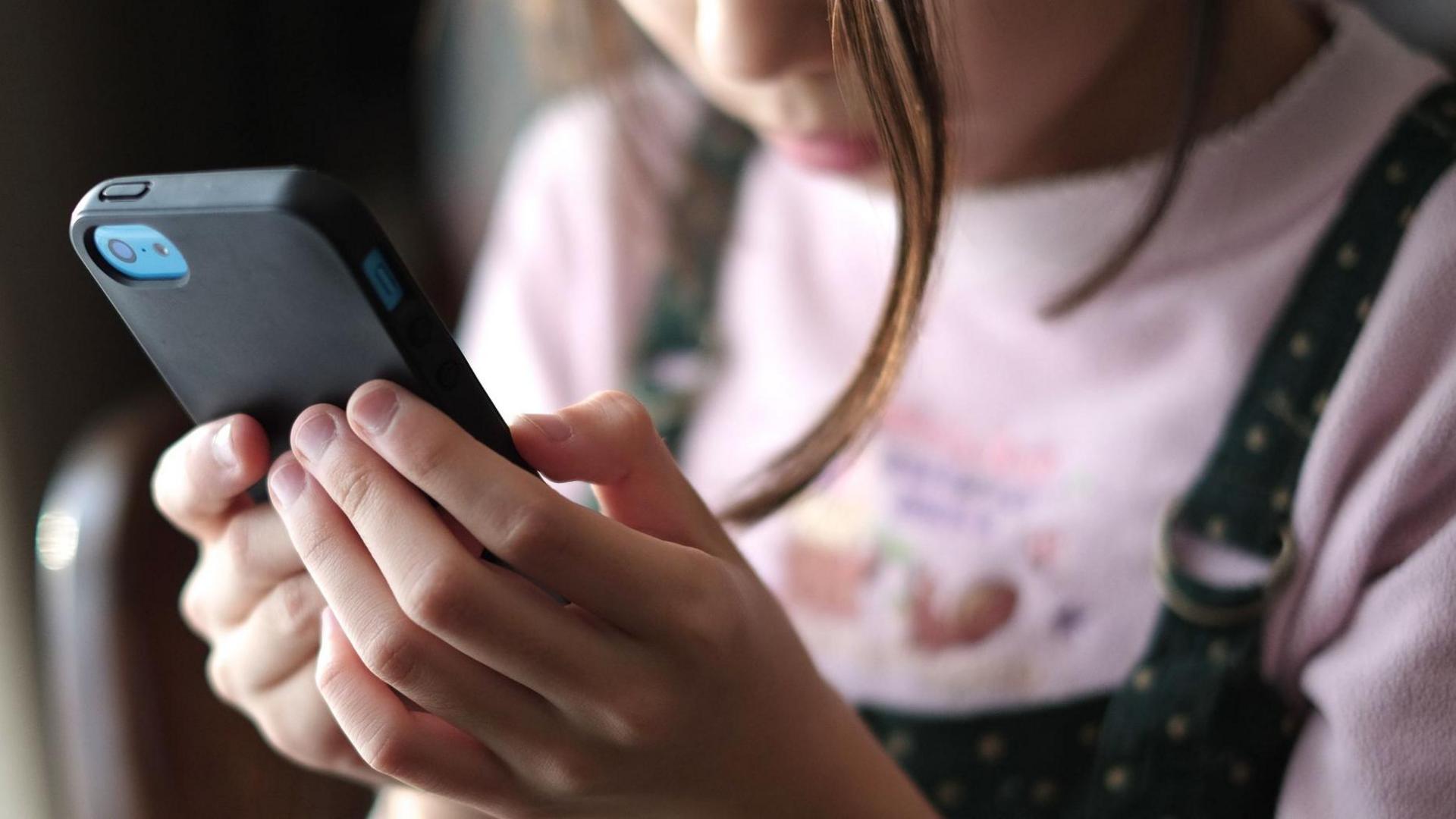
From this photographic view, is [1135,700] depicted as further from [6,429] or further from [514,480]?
[6,429]

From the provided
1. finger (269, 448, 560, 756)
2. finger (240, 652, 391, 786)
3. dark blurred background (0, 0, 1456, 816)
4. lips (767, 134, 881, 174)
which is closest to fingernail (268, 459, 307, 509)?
finger (269, 448, 560, 756)

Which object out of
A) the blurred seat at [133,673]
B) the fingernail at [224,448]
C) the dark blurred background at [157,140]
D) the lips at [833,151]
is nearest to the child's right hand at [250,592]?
the fingernail at [224,448]

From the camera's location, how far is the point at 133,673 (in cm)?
58

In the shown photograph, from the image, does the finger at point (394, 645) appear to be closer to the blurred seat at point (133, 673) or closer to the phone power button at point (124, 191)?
the phone power button at point (124, 191)

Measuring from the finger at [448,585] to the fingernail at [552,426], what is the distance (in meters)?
0.04

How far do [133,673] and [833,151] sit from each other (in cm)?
41

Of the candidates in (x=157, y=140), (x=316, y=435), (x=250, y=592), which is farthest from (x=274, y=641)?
(x=157, y=140)

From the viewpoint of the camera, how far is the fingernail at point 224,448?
1.22 ft

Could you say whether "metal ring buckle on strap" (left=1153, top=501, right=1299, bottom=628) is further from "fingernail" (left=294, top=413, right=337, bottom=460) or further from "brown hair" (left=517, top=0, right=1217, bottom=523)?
"fingernail" (left=294, top=413, right=337, bottom=460)

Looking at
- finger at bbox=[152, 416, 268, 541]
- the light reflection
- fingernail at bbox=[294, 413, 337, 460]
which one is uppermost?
fingernail at bbox=[294, 413, 337, 460]

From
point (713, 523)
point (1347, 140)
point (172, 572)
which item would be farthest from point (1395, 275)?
point (172, 572)

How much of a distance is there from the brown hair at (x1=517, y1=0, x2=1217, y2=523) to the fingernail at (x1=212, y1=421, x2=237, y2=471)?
21 centimetres

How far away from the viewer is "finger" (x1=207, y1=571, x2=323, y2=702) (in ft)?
1.37

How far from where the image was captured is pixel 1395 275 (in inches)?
17.8
